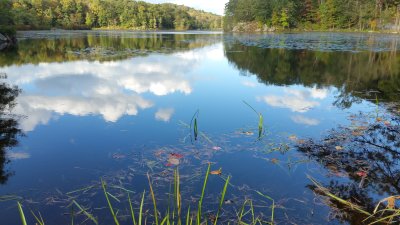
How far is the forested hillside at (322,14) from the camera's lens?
2709 inches

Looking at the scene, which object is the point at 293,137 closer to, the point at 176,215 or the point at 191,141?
the point at 191,141

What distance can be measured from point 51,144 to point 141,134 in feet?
5.82

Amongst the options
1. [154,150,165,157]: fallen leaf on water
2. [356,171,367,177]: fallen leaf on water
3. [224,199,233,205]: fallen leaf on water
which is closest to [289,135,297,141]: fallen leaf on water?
[356,171,367,177]: fallen leaf on water

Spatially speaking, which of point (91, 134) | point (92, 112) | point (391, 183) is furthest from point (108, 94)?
point (391, 183)

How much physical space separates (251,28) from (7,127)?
85.3m

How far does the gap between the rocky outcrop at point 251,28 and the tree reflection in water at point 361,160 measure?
7937 centimetres

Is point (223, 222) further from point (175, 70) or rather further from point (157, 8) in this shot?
point (157, 8)

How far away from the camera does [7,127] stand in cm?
726

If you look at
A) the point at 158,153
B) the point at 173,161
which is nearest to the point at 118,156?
the point at 158,153

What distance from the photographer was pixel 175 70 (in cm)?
1580

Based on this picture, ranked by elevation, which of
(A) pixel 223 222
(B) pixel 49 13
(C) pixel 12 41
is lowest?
(A) pixel 223 222

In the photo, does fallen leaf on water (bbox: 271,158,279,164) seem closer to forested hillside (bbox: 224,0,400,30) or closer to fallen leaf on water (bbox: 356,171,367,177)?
fallen leaf on water (bbox: 356,171,367,177)

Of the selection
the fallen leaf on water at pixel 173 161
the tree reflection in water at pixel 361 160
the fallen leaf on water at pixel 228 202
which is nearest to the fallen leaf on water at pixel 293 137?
the tree reflection in water at pixel 361 160

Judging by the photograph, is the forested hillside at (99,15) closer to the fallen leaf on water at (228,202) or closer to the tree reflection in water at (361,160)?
the tree reflection in water at (361,160)
